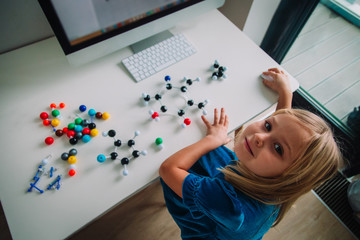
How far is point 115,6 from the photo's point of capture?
74cm

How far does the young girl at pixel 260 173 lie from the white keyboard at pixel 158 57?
13.6 inches

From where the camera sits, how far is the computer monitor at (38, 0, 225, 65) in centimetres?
67

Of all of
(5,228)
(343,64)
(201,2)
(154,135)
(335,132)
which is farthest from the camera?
(343,64)

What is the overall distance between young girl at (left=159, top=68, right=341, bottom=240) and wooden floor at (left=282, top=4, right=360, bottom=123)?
1103 mm

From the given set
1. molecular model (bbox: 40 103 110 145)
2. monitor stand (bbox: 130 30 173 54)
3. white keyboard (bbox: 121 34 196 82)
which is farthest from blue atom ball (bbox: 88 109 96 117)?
monitor stand (bbox: 130 30 173 54)

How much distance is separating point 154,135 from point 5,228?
985 millimetres

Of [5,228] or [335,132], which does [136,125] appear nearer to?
[5,228]

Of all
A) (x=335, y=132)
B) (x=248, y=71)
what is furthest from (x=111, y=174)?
(x=335, y=132)

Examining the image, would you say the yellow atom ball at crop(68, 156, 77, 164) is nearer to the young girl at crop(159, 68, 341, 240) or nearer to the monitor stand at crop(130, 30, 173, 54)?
the young girl at crop(159, 68, 341, 240)

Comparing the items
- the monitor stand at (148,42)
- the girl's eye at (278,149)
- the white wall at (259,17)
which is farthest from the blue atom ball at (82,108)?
the white wall at (259,17)

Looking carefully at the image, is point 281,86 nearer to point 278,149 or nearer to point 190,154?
point 278,149

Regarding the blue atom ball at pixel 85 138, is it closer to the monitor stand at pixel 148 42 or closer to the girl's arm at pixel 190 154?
the girl's arm at pixel 190 154

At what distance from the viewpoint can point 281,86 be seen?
3.01ft

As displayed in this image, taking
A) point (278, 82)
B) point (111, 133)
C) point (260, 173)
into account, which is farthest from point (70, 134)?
point (278, 82)
